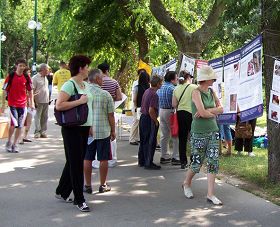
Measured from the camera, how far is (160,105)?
962 cm

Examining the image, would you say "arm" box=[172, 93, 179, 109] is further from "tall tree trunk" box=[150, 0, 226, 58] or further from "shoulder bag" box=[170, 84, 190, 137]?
"tall tree trunk" box=[150, 0, 226, 58]

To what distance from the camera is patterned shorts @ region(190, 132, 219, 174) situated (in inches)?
264

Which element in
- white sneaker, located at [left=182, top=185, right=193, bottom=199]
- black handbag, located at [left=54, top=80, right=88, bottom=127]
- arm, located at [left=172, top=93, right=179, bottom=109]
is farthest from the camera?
arm, located at [left=172, top=93, right=179, bottom=109]

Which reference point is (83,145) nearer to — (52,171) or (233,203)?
(233,203)

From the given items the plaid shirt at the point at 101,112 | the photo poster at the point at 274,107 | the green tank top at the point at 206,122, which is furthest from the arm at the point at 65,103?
the photo poster at the point at 274,107

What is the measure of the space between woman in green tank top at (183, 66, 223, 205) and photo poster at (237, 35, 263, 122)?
67cm

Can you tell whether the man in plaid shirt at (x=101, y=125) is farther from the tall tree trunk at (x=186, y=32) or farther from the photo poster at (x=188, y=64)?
the tall tree trunk at (x=186, y=32)

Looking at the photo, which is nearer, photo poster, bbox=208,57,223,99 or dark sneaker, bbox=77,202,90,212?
dark sneaker, bbox=77,202,90,212

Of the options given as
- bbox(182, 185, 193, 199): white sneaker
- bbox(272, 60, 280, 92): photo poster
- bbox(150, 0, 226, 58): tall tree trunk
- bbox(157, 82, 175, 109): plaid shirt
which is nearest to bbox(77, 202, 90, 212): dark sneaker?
bbox(182, 185, 193, 199): white sneaker

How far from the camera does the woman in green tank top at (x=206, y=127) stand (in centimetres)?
662

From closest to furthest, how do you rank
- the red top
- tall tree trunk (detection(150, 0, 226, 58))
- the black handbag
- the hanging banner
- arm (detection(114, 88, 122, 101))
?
the black handbag
arm (detection(114, 88, 122, 101))
the red top
tall tree trunk (detection(150, 0, 226, 58))
the hanging banner

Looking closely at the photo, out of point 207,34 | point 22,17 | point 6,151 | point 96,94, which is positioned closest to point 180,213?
point 96,94

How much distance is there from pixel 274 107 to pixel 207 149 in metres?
1.13

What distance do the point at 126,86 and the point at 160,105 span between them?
1230 cm
